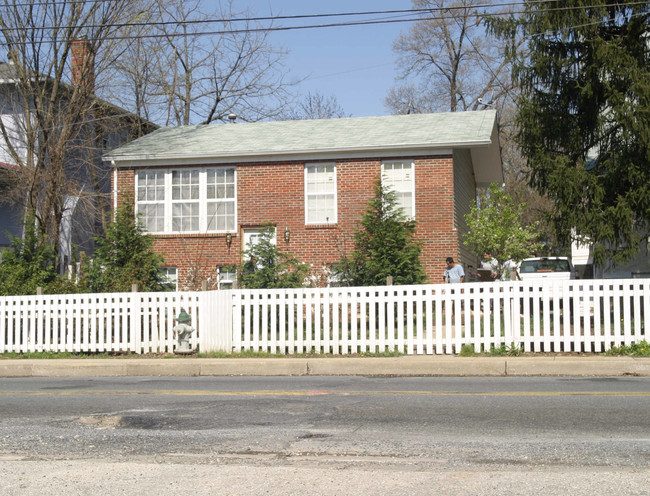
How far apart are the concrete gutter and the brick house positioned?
7632 mm

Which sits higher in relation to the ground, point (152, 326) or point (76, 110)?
A: point (76, 110)

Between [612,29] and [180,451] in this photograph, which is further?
[612,29]

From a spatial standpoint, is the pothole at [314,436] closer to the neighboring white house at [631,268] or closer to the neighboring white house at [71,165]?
the neighboring white house at [631,268]

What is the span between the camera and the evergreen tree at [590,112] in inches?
603

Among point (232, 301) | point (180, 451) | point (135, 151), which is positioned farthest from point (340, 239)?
point (180, 451)

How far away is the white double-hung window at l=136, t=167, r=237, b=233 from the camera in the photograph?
22.1 metres

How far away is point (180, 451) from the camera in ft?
20.0

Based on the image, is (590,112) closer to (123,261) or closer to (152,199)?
(123,261)

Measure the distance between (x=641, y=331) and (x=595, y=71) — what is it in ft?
20.0

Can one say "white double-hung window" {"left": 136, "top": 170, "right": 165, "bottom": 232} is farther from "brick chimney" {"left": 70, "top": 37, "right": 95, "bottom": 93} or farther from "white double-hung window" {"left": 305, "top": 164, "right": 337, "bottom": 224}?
"white double-hung window" {"left": 305, "top": 164, "right": 337, "bottom": 224}

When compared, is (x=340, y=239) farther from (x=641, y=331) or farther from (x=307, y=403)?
(x=307, y=403)

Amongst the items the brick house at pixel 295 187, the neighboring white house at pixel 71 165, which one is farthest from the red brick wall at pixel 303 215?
the neighboring white house at pixel 71 165

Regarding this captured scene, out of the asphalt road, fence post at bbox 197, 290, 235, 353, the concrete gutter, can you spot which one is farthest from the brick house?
the asphalt road

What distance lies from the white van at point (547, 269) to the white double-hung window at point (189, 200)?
8969mm
